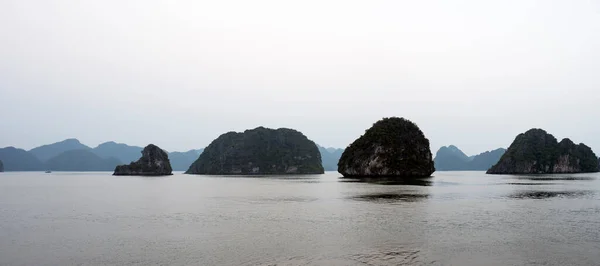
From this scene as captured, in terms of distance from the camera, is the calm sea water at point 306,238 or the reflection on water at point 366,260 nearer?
the reflection on water at point 366,260

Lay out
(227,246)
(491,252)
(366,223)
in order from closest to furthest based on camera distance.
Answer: (491,252), (227,246), (366,223)

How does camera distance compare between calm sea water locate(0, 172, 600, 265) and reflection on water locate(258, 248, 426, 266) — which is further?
calm sea water locate(0, 172, 600, 265)

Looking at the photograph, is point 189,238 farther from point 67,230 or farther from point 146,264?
point 67,230

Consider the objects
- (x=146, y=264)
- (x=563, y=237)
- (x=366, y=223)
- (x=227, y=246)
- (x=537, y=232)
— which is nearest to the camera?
(x=146, y=264)

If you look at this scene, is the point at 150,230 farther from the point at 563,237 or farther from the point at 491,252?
the point at 563,237

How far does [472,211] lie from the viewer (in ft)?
170

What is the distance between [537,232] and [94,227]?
42431 mm

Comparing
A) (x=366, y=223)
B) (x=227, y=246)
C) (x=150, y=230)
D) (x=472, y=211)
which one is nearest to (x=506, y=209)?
(x=472, y=211)

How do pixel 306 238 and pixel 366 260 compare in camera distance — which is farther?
pixel 306 238

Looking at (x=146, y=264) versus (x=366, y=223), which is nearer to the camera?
(x=146, y=264)

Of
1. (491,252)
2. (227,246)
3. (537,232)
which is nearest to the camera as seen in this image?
(491,252)

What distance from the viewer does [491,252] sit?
26844 millimetres

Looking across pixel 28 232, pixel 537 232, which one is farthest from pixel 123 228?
pixel 537 232

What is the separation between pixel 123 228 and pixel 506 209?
48807 mm
